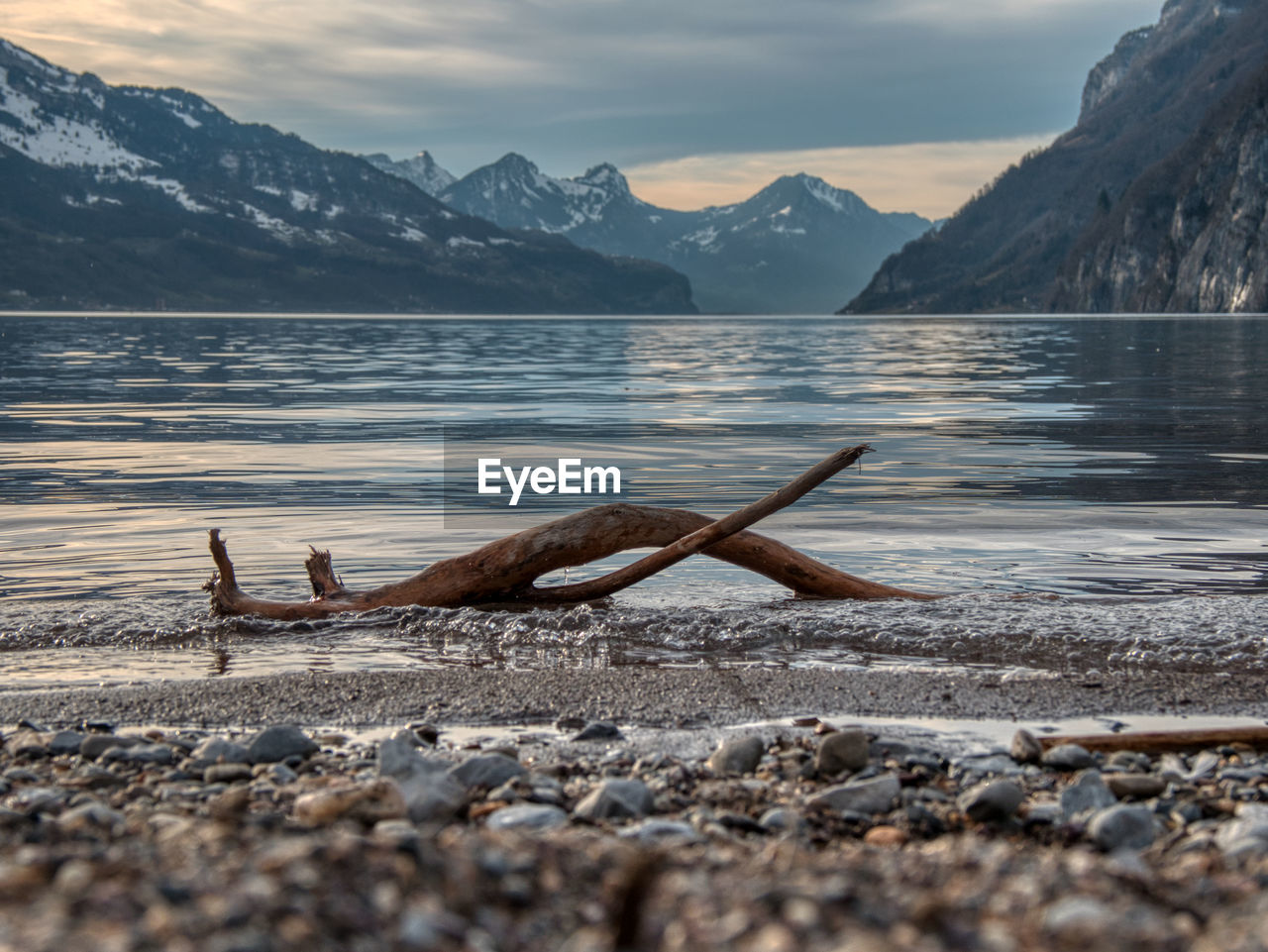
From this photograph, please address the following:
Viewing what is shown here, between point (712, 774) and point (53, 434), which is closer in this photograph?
point (712, 774)

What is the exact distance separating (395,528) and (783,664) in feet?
21.4

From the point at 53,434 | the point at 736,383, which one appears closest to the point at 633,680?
the point at 53,434

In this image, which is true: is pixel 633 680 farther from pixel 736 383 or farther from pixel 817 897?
pixel 736 383

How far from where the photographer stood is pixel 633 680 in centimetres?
722

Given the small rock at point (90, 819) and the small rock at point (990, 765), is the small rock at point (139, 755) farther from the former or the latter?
the small rock at point (990, 765)

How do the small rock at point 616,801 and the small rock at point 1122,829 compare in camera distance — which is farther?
the small rock at point 616,801

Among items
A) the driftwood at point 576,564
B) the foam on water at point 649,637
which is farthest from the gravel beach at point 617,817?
the driftwood at point 576,564

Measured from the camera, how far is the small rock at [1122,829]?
4133 millimetres

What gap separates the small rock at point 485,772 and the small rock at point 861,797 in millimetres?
1262

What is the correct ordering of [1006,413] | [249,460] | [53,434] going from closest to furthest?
[249,460] → [53,434] → [1006,413]

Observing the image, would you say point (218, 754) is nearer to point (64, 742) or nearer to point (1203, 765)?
point (64, 742)

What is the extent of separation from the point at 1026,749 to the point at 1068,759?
0.19 meters

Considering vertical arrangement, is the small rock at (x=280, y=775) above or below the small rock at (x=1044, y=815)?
below

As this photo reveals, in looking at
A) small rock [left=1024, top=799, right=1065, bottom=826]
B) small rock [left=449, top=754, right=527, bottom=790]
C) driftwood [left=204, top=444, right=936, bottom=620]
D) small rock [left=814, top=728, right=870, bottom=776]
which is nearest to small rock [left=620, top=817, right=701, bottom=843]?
small rock [left=449, top=754, right=527, bottom=790]
